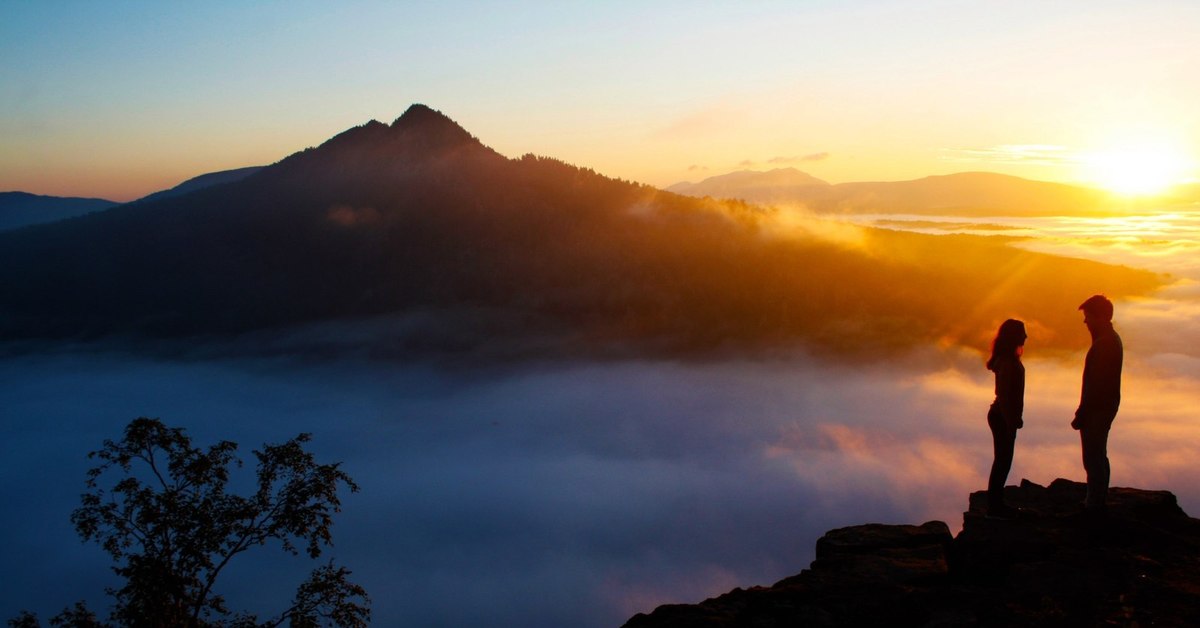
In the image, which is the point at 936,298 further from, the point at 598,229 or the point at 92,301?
the point at 92,301

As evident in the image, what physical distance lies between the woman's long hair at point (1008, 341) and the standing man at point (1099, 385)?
0.85 meters

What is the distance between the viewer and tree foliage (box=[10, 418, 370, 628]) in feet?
46.1

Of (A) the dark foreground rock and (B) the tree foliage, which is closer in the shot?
(A) the dark foreground rock

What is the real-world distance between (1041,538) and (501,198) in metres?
184

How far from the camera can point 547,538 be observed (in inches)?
5020

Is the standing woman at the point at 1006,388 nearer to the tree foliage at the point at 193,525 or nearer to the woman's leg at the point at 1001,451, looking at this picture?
the woman's leg at the point at 1001,451

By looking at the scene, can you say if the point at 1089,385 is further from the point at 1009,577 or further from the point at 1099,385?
the point at 1009,577

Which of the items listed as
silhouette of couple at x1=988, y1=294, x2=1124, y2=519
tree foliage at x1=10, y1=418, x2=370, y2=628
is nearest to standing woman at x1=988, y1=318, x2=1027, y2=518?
silhouette of couple at x1=988, y1=294, x2=1124, y2=519

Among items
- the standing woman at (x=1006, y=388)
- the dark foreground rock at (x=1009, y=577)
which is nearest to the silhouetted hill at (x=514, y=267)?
the dark foreground rock at (x=1009, y=577)

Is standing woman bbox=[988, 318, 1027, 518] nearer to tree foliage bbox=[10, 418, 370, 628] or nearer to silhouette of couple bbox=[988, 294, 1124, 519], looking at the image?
silhouette of couple bbox=[988, 294, 1124, 519]

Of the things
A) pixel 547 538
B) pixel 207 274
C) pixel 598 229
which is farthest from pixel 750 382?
pixel 207 274

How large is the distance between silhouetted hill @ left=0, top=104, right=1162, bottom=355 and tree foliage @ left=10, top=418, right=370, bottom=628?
162 meters

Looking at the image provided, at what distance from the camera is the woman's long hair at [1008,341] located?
9.63 meters

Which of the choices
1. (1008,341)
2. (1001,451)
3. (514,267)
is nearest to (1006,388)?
(1008,341)
